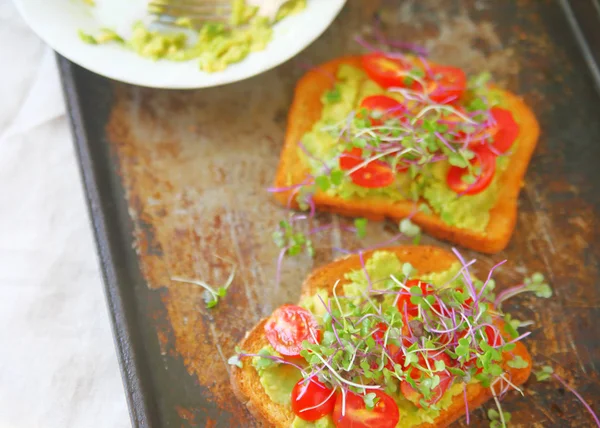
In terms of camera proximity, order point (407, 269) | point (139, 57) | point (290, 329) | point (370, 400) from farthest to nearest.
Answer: point (139, 57)
point (407, 269)
point (290, 329)
point (370, 400)

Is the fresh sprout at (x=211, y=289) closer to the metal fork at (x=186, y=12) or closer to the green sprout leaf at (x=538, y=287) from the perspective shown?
the metal fork at (x=186, y=12)

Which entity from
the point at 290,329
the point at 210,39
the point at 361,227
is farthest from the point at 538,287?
the point at 210,39

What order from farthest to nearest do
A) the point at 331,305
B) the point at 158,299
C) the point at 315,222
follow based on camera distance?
the point at 315,222, the point at 158,299, the point at 331,305

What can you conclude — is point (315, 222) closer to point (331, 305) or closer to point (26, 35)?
point (331, 305)

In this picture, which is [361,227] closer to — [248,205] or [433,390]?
[248,205]

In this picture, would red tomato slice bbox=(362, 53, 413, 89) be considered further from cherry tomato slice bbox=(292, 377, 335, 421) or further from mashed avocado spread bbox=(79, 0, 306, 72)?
cherry tomato slice bbox=(292, 377, 335, 421)

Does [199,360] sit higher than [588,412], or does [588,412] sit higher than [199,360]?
[199,360]

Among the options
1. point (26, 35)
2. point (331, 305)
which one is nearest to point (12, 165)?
point (26, 35)

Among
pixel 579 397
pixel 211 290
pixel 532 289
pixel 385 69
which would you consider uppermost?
pixel 385 69
